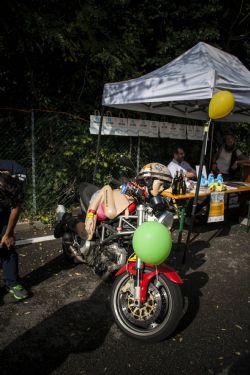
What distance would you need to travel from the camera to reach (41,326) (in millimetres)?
2781

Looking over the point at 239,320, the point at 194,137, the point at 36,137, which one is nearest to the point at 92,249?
the point at 239,320

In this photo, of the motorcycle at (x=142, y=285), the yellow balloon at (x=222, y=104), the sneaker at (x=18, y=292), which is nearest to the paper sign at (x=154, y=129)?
the yellow balloon at (x=222, y=104)

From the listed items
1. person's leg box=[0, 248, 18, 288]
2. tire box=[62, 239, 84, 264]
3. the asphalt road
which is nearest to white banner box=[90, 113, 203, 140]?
tire box=[62, 239, 84, 264]

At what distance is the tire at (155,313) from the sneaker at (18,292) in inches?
42.0

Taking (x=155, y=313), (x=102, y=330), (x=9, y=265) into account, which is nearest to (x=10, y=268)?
(x=9, y=265)

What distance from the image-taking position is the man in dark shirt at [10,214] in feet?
9.45

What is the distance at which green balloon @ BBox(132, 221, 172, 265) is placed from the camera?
218cm

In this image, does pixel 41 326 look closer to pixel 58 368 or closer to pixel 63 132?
pixel 58 368

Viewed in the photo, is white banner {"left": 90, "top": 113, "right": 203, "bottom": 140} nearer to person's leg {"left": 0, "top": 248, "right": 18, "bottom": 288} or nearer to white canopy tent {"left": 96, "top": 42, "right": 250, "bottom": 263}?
white canopy tent {"left": 96, "top": 42, "right": 250, "bottom": 263}

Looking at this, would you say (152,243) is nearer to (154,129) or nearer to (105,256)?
(105,256)

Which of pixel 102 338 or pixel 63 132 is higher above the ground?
pixel 63 132

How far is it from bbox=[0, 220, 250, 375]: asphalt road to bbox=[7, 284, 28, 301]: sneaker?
6 centimetres

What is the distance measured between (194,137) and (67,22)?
4.55 m

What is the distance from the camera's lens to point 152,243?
217 cm
